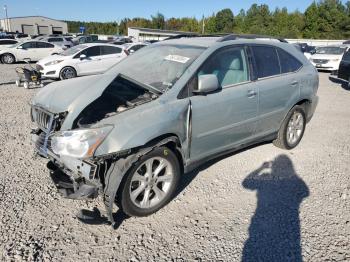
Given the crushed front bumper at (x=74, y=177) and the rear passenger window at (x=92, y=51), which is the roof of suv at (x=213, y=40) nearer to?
the crushed front bumper at (x=74, y=177)

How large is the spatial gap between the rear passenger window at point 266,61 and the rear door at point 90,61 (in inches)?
374

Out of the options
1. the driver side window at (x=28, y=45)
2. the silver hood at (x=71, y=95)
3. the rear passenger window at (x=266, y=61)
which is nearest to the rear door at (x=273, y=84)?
the rear passenger window at (x=266, y=61)

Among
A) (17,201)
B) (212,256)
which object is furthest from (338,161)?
(17,201)

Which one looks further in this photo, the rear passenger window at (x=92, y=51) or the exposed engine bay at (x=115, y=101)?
the rear passenger window at (x=92, y=51)

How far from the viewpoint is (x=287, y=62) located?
4707 mm

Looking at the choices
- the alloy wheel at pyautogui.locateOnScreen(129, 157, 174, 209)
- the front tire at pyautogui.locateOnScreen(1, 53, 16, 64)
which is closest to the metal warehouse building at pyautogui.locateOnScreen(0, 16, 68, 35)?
the front tire at pyautogui.locateOnScreen(1, 53, 16, 64)

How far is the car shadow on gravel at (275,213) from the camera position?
9.06 feet

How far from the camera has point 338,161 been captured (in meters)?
4.72

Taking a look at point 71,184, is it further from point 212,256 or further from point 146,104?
point 212,256

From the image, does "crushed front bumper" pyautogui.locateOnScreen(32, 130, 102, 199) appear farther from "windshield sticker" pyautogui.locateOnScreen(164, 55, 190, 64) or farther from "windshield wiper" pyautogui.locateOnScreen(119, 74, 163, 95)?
"windshield sticker" pyautogui.locateOnScreen(164, 55, 190, 64)

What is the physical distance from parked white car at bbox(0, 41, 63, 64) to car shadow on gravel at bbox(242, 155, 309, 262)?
18.7 meters

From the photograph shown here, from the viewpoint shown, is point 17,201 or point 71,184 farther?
point 17,201

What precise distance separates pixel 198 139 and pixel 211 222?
36.3 inches

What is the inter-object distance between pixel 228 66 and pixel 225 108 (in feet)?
1.99
